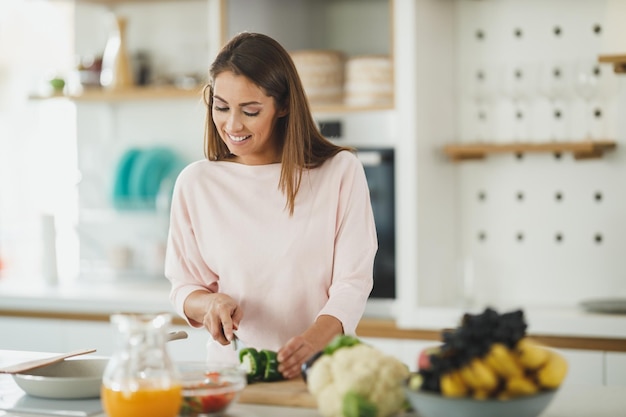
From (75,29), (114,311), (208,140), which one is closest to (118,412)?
(208,140)

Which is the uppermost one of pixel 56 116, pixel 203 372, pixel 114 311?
pixel 56 116

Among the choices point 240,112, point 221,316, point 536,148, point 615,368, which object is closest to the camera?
point 221,316

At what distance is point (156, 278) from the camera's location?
4238 mm

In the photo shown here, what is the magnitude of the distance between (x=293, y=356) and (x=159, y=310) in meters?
2.00

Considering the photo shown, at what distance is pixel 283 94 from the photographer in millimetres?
2164

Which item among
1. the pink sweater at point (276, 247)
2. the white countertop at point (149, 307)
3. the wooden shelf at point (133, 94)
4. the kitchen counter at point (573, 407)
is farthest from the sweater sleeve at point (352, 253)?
the wooden shelf at point (133, 94)

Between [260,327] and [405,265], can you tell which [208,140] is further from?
[405,265]

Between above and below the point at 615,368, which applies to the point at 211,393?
above

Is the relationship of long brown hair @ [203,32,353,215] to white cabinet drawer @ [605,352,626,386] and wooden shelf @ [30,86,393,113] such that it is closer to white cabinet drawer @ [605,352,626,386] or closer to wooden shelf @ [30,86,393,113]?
white cabinet drawer @ [605,352,626,386]

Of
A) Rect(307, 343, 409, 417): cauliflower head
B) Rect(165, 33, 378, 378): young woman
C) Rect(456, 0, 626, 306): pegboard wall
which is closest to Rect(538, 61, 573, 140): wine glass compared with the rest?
Rect(456, 0, 626, 306): pegboard wall

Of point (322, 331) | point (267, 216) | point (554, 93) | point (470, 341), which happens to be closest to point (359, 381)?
point (470, 341)

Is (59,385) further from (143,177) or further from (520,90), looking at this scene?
(143,177)

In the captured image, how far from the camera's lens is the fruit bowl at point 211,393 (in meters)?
1.58

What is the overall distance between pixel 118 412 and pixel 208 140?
0.93m
